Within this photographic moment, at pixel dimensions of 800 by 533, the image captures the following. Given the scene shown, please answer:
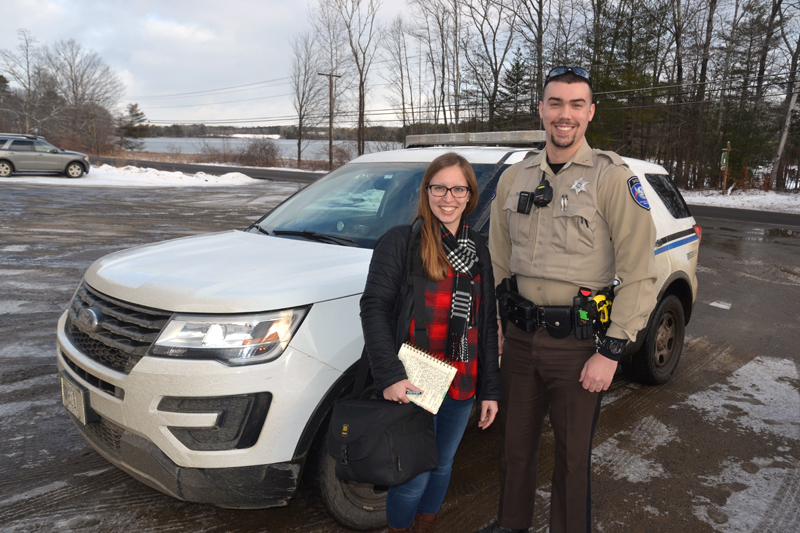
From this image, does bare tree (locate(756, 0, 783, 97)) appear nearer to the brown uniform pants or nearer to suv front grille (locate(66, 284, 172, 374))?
the brown uniform pants

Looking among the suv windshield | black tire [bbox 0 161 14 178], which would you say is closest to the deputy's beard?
the suv windshield

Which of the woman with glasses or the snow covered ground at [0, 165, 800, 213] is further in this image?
the snow covered ground at [0, 165, 800, 213]

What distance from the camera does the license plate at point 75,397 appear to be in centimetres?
230

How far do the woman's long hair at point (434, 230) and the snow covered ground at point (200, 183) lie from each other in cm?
2278

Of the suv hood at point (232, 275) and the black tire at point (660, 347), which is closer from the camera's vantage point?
the suv hood at point (232, 275)

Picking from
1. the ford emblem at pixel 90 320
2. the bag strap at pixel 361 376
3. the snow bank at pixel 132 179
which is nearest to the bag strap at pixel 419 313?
the bag strap at pixel 361 376

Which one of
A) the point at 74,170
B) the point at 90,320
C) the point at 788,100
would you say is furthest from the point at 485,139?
the point at 788,100

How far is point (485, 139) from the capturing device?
4055 millimetres

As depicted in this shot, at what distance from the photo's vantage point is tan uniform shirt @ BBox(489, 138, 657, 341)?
2.01 meters

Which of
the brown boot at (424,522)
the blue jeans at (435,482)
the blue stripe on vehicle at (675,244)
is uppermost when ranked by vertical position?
the blue stripe on vehicle at (675,244)

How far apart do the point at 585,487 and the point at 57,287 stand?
22.2 ft

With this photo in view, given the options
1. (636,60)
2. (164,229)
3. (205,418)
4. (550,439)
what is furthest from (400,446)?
(636,60)

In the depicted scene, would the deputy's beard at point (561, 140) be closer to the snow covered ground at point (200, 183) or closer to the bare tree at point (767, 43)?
the snow covered ground at point (200, 183)

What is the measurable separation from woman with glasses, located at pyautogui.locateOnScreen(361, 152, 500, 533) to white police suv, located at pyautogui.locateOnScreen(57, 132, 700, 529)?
30 centimetres
